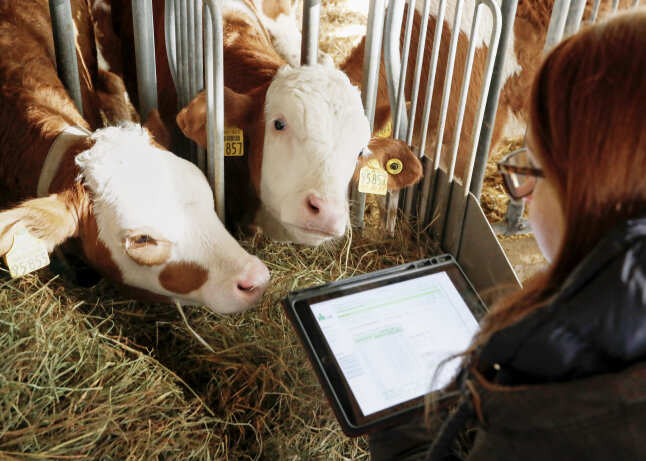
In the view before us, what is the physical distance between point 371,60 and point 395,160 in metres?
0.43

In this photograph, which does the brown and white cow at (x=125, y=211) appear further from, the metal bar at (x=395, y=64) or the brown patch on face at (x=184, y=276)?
the metal bar at (x=395, y=64)

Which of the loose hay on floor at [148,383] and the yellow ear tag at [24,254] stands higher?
the yellow ear tag at [24,254]

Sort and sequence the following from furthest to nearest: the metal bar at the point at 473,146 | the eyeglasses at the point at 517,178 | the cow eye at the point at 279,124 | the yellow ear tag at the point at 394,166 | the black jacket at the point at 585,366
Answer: the yellow ear tag at the point at 394,166 < the cow eye at the point at 279,124 < the metal bar at the point at 473,146 < the eyeglasses at the point at 517,178 < the black jacket at the point at 585,366

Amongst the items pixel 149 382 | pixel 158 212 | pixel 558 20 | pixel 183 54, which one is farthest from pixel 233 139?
pixel 558 20

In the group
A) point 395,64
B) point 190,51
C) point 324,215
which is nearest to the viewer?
point 324,215

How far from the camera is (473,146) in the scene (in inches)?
83.6

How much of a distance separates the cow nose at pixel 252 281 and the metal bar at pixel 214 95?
0.33m

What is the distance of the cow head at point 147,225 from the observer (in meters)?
1.82

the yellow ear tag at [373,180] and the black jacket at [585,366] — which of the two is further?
the yellow ear tag at [373,180]

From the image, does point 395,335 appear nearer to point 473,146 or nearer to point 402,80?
point 473,146

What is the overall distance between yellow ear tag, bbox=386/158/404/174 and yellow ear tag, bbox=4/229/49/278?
1360 millimetres

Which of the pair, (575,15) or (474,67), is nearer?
(575,15)

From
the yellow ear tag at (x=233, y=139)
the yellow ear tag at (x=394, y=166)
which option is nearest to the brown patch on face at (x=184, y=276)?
the yellow ear tag at (x=233, y=139)

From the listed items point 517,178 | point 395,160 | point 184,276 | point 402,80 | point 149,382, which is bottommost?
point 149,382
